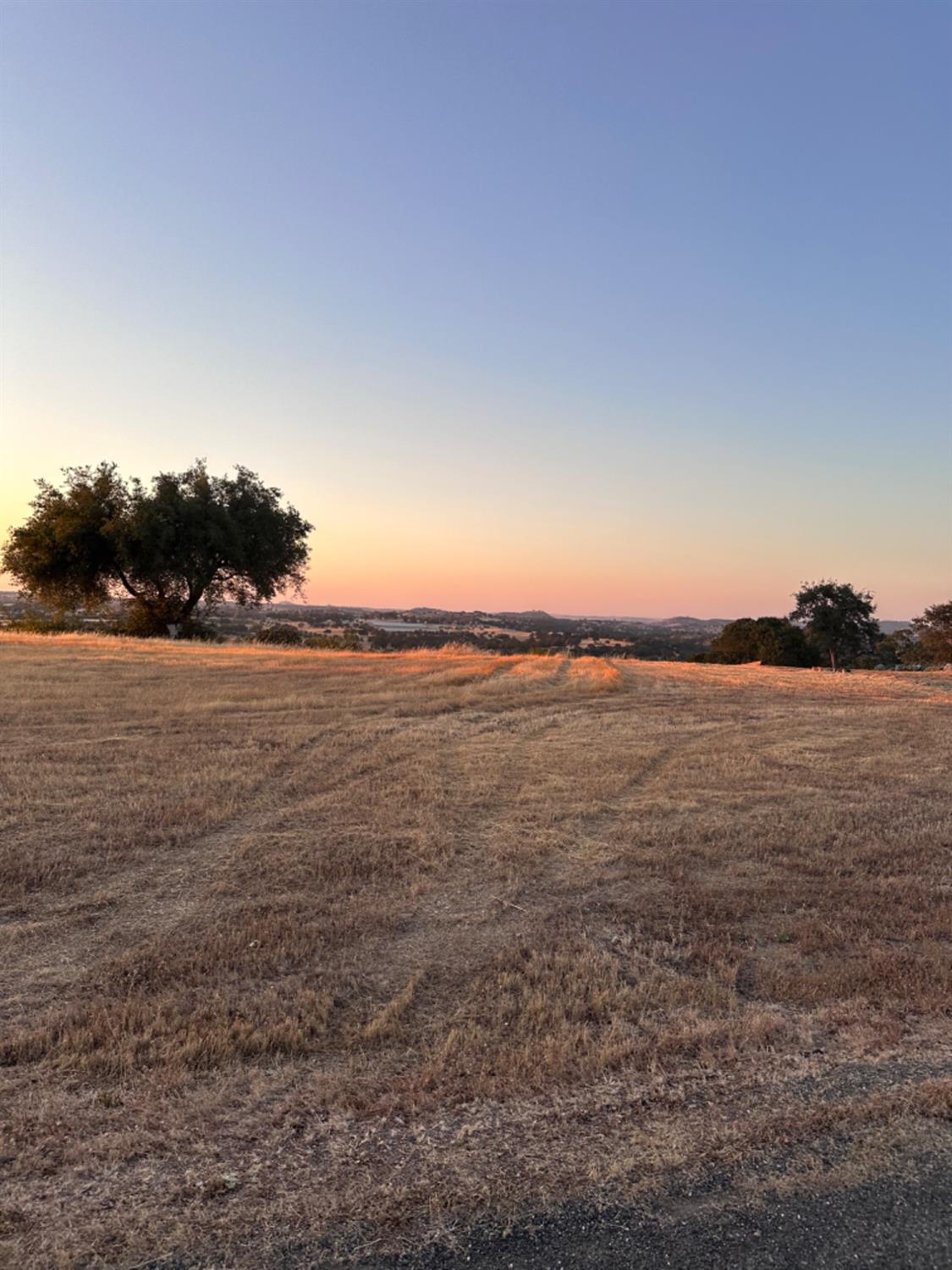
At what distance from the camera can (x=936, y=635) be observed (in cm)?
4425

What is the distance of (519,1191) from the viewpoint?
2.86 metres

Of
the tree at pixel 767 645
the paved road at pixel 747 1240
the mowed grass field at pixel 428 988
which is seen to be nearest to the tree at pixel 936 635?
the tree at pixel 767 645

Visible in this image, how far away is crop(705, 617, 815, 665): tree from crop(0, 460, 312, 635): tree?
1355 inches

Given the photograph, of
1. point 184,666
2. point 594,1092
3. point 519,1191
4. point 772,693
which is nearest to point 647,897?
point 594,1092

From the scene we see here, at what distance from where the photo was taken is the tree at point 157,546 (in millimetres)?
33844

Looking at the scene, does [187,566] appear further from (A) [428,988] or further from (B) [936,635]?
(B) [936,635]

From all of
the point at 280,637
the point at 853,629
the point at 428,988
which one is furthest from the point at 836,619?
the point at 428,988

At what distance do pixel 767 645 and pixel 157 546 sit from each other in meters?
43.1

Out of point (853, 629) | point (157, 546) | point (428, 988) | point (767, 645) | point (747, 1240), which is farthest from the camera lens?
point (767, 645)

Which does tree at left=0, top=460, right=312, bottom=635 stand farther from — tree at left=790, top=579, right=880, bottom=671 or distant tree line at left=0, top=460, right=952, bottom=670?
tree at left=790, top=579, right=880, bottom=671

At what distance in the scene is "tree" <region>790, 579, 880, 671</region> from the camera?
4403 cm

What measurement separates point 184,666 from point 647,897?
19.1 m

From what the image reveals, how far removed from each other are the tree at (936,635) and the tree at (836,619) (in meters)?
3.05

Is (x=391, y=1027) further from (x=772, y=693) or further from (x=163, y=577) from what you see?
(x=163, y=577)
